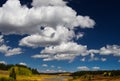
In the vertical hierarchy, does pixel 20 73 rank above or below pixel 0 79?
above

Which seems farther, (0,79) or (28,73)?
(28,73)

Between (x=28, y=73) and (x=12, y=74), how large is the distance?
52205 mm

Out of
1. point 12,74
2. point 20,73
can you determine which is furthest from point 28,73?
point 12,74

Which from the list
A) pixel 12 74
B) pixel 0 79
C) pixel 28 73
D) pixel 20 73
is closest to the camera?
pixel 0 79

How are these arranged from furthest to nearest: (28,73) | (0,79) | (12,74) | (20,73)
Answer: (28,73), (20,73), (12,74), (0,79)

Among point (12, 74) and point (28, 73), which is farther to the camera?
point (28, 73)

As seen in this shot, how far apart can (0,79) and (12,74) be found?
31.1 m

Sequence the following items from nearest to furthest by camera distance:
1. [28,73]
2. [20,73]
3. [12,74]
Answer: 1. [12,74]
2. [20,73]
3. [28,73]

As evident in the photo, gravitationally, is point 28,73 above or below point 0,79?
above

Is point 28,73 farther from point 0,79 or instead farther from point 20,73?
point 0,79

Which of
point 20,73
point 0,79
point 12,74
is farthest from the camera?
point 20,73

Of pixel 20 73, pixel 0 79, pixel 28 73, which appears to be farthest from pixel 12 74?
pixel 28 73

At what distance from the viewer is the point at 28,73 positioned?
17088 cm

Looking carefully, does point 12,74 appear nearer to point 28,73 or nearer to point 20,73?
point 20,73
